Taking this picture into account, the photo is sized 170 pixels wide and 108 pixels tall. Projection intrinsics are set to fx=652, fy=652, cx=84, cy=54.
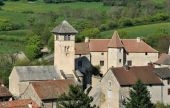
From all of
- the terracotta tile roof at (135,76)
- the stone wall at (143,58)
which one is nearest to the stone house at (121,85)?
the terracotta tile roof at (135,76)

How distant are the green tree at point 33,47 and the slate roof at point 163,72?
34654 mm

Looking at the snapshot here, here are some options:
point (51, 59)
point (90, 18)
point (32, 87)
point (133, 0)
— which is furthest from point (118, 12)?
point (32, 87)

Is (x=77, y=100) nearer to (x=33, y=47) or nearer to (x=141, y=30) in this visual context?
(x=33, y=47)

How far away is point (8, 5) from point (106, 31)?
41.6 m

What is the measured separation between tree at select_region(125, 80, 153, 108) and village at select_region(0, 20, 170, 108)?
9.79 ft

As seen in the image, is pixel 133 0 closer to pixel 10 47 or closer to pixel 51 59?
pixel 10 47

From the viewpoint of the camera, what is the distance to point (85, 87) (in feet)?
259

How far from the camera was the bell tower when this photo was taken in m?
78.2

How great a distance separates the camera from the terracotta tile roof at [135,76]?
68625mm

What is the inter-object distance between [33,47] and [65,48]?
24929 mm

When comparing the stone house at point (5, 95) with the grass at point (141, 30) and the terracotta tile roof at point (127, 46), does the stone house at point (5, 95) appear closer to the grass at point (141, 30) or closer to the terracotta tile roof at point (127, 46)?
the terracotta tile roof at point (127, 46)

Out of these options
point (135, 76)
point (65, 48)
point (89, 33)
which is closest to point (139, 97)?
point (135, 76)

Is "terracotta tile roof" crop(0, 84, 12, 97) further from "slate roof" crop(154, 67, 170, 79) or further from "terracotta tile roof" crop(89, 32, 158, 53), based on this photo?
"slate roof" crop(154, 67, 170, 79)

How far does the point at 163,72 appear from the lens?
70.8 m
